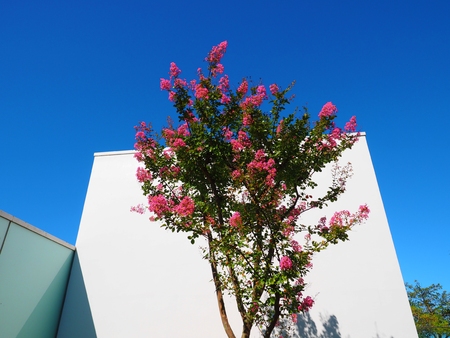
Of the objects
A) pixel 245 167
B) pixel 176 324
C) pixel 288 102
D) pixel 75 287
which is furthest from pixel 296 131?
pixel 75 287

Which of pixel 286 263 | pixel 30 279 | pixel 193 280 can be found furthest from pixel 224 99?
pixel 30 279

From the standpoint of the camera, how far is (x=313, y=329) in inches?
197

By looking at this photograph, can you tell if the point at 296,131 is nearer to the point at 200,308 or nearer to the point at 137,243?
the point at 200,308

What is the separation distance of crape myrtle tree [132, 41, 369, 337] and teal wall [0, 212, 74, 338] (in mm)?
2885

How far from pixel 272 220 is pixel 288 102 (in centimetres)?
155

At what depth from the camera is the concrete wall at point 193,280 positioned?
16.4 ft

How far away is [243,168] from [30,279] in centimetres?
449

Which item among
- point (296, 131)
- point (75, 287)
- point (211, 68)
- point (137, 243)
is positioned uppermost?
point (211, 68)

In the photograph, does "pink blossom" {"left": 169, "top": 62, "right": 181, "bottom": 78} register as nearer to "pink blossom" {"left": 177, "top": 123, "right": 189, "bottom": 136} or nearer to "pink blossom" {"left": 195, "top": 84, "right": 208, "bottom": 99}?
"pink blossom" {"left": 195, "top": 84, "right": 208, "bottom": 99}

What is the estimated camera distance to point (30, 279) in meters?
4.79

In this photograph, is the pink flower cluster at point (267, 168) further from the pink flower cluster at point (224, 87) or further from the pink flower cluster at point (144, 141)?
the pink flower cluster at point (144, 141)

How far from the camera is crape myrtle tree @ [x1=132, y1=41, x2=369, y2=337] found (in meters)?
3.03

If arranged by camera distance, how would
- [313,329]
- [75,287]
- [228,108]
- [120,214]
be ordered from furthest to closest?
[120,214] < [75,287] < [313,329] < [228,108]

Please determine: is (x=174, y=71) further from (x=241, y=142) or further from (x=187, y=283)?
(x=187, y=283)
